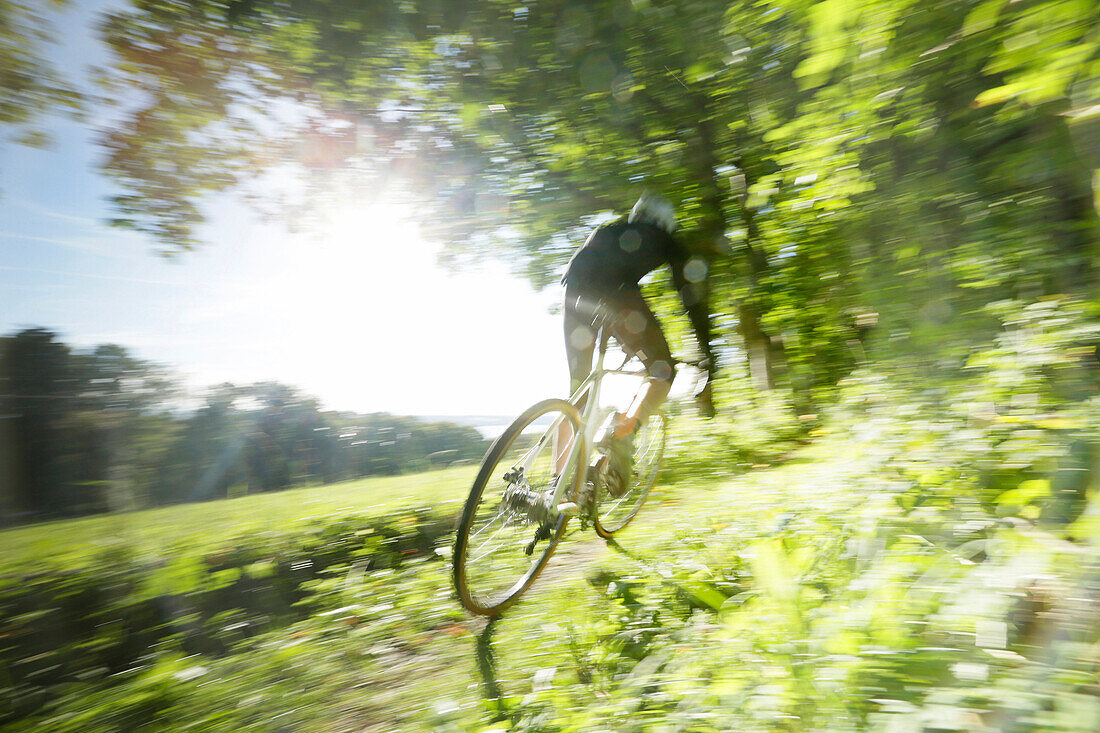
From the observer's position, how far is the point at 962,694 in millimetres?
819

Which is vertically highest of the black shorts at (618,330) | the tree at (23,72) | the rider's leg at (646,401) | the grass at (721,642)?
the tree at (23,72)

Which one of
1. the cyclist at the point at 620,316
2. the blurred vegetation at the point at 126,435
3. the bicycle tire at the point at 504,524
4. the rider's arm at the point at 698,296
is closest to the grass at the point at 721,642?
the bicycle tire at the point at 504,524

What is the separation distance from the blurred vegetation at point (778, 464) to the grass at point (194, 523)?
0.52 feet

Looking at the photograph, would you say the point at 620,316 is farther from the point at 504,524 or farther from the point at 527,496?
the point at 504,524

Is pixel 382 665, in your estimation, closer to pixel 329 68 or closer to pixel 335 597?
pixel 335 597

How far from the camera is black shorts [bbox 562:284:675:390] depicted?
2520 mm

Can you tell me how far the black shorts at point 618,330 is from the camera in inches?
99.2

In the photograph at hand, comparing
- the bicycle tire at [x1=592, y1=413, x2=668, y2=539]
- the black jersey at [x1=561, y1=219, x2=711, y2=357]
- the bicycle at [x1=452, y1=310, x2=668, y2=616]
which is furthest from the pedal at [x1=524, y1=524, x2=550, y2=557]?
the black jersey at [x1=561, y1=219, x2=711, y2=357]

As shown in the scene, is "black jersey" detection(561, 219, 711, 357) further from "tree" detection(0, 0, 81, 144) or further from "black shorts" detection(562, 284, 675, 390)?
"tree" detection(0, 0, 81, 144)

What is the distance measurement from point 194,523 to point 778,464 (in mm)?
3938

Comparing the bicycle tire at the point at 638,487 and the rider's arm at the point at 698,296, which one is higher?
the rider's arm at the point at 698,296

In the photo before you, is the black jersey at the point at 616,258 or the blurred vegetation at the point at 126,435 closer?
the black jersey at the point at 616,258

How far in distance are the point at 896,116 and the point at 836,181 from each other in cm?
42

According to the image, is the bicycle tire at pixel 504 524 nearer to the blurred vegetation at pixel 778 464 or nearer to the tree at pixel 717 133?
the blurred vegetation at pixel 778 464
